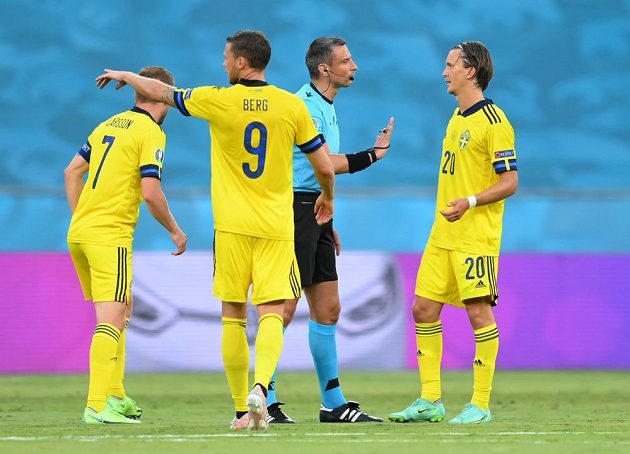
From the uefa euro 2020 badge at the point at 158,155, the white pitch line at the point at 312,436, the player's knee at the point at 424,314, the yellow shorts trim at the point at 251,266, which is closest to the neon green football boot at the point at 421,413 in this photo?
the player's knee at the point at 424,314

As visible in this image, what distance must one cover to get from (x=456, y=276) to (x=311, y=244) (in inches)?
33.7

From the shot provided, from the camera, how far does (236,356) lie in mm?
6441

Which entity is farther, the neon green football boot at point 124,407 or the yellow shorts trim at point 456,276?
the neon green football boot at point 124,407

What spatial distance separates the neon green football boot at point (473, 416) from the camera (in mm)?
6866

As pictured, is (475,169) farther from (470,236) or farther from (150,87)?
(150,87)

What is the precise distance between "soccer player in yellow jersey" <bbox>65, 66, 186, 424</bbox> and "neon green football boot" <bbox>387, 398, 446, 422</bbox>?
4.99 feet

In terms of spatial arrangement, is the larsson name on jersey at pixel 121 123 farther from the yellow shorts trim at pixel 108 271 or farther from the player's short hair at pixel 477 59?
the player's short hair at pixel 477 59

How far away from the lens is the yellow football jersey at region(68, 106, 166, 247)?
6965 mm

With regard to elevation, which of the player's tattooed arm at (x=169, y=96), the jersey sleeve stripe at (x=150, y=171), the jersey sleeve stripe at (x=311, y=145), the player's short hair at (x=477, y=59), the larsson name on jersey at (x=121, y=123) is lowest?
the jersey sleeve stripe at (x=150, y=171)

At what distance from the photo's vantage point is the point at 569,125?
64.1 feet

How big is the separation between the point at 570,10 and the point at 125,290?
576 inches

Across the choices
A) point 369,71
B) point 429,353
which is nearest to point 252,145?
point 429,353

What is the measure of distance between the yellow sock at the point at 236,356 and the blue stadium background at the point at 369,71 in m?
11.3

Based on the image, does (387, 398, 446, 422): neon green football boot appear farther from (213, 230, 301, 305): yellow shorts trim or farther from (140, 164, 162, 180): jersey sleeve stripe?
(140, 164, 162, 180): jersey sleeve stripe
